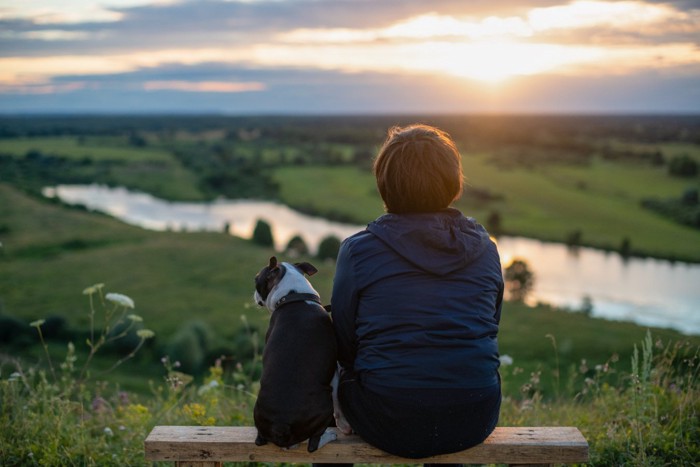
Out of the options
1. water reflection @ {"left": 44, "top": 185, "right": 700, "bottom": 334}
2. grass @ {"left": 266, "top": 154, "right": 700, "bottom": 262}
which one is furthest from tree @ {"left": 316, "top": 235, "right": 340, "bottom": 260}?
grass @ {"left": 266, "top": 154, "right": 700, "bottom": 262}

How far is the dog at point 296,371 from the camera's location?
2861 millimetres

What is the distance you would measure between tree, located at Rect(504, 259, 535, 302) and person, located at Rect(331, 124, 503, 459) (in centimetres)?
3654

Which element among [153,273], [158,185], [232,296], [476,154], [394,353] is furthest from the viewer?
[476,154]

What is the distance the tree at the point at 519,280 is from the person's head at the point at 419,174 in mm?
36532

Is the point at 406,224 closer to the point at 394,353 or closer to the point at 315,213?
the point at 394,353

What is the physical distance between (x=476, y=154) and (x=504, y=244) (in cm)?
5811

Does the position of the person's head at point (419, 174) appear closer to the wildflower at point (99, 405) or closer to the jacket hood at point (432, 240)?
the jacket hood at point (432, 240)

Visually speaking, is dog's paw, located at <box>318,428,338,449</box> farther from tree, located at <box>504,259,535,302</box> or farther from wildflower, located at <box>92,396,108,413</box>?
tree, located at <box>504,259,535,302</box>

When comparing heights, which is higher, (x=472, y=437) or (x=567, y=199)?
(x=472, y=437)

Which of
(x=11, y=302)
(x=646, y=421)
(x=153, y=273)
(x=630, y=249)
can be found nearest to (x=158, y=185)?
(x=153, y=273)

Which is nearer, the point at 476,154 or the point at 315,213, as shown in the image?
the point at 315,213

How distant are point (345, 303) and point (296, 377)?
1.30 feet

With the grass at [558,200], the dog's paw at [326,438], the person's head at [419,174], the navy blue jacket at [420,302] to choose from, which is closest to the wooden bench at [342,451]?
the dog's paw at [326,438]

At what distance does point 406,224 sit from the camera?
113 inches
